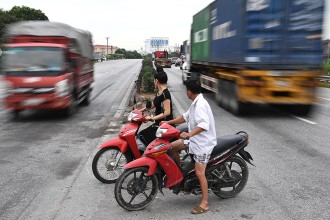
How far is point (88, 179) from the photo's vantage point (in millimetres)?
6023

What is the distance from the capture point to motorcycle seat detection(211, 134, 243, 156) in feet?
16.1

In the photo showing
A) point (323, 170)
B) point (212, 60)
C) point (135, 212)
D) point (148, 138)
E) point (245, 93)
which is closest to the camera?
point (135, 212)

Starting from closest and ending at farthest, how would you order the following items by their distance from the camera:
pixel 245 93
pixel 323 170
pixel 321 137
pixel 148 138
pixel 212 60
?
pixel 148 138 < pixel 323 170 < pixel 321 137 < pixel 245 93 < pixel 212 60

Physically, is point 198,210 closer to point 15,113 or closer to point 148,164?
point 148,164

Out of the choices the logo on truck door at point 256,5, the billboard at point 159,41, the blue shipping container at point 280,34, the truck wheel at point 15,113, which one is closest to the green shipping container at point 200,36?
the blue shipping container at point 280,34

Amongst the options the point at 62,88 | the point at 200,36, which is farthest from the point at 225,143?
the point at 200,36

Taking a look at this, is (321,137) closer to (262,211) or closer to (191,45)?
(262,211)

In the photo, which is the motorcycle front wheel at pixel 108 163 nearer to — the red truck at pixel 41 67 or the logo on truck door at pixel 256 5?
the red truck at pixel 41 67

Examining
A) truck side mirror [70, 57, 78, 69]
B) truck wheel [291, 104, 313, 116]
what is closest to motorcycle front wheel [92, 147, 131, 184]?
truck side mirror [70, 57, 78, 69]

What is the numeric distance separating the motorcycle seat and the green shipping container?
12321mm

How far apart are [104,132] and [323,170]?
5244mm

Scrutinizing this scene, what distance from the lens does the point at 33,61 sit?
1167 cm

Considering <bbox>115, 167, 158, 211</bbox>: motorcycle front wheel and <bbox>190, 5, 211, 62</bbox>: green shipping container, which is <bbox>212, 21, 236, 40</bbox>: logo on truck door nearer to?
<bbox>190, 5, 211, 62</bbox>: green shipping container

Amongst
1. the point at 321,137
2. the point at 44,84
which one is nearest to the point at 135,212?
the point at 321,137
